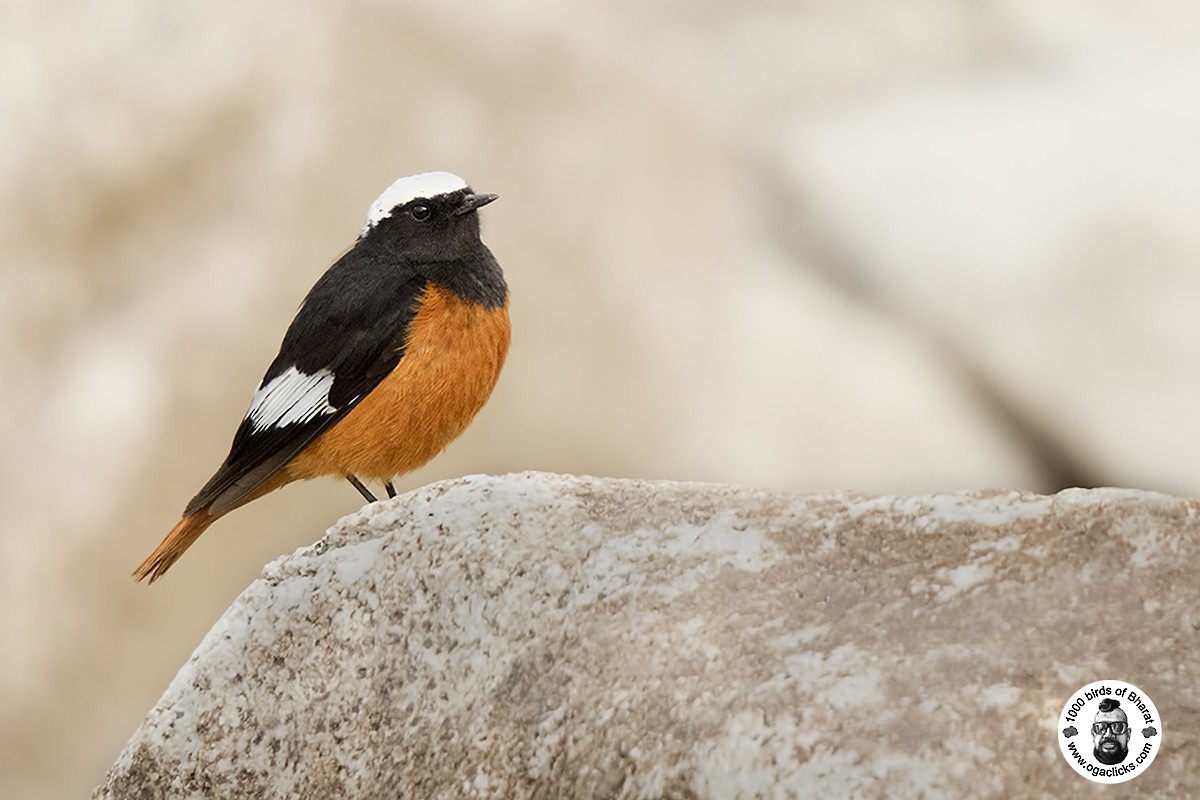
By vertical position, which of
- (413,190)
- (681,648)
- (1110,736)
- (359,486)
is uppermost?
(413,190)

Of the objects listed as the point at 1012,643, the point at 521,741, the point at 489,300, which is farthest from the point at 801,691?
the point at 489,300

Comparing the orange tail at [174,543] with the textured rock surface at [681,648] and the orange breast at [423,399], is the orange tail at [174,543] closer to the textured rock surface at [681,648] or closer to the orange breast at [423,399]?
the orange breast at [423,399]

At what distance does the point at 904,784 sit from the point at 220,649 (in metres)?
1.97

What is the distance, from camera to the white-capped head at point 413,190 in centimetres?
443

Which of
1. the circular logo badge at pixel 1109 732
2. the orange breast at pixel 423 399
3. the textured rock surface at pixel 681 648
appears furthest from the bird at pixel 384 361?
the circular logo badge at pixel 1109 732

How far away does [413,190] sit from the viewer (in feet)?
14.6

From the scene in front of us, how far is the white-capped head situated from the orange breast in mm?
306

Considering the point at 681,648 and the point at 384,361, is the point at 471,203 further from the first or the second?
the point at 681,648

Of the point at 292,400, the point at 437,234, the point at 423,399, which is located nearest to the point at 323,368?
the point at 292,400

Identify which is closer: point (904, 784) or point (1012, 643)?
point (904, 784)

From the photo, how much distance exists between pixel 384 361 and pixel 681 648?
149cm

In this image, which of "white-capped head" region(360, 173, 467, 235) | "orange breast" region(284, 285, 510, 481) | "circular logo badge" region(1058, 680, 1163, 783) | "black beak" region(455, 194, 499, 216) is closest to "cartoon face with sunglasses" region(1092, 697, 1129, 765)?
"circular logo badge" region(1058, 680, 1163, 783)

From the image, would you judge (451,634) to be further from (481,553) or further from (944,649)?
(944,649)

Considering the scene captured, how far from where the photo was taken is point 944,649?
3.04 metres
